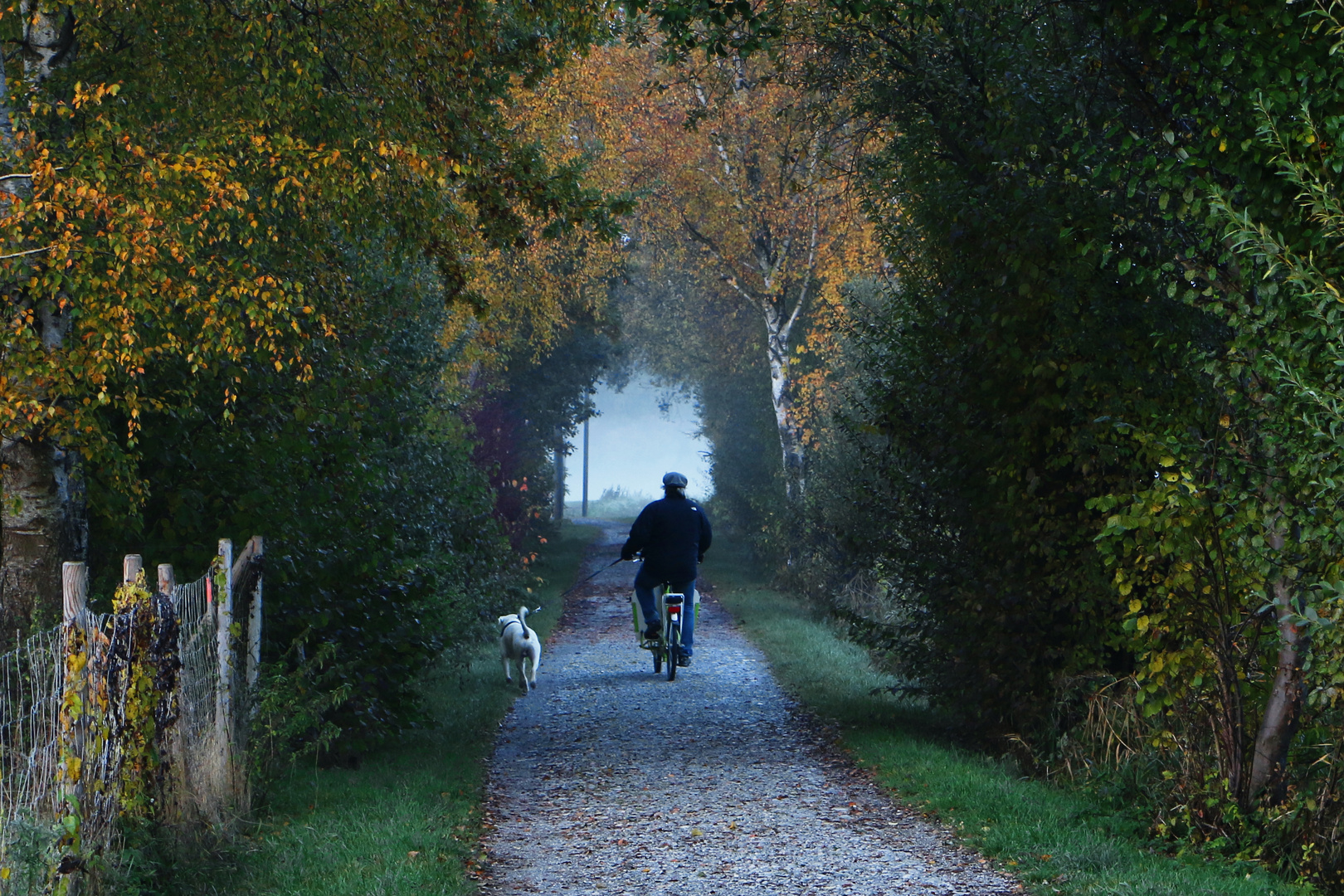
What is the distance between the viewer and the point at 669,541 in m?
13.2

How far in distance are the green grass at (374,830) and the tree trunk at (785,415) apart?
48.6ft

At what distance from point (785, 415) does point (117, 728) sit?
2079 cm

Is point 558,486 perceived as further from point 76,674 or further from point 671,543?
point 76,674

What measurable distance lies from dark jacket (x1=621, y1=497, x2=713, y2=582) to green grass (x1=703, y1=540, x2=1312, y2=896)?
5.66 ft

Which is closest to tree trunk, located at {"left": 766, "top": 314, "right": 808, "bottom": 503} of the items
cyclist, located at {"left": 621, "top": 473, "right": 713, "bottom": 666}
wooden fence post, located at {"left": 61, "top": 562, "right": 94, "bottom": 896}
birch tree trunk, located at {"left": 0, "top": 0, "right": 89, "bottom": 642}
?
cyclist, located at {"left": 621, "top": 473, "right": 713, "bottom": 666}

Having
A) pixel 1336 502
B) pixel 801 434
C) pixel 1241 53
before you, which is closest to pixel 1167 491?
pixel 1336 502

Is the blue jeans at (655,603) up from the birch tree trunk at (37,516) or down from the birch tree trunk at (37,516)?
down

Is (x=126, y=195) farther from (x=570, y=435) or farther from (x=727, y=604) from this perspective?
(x=570, y=435)

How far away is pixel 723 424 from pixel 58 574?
3244cm

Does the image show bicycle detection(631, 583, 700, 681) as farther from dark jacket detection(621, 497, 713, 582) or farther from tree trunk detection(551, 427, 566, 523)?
tree trunk detection(551, 427, 566, 523)

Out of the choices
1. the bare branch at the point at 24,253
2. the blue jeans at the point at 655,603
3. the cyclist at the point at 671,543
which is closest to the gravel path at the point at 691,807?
the blue jeans at the point at 655,603

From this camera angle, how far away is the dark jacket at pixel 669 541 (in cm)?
1320

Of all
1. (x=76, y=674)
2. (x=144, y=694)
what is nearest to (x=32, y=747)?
(x=76, y=674)

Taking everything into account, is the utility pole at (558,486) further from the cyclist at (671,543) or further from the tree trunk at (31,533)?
the tree trunk at (31,533)
